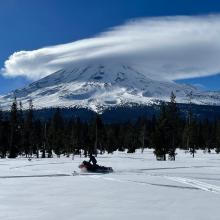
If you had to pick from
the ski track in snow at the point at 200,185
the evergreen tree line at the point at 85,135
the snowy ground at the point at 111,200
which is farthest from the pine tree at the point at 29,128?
the ski track in snow at the point at 200,185

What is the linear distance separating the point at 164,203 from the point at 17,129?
258ft

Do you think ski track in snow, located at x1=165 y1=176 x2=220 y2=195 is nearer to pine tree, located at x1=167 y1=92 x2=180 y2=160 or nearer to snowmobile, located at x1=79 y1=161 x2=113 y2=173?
snowmobile, located at x1=79 y1=161 x2=113 y2=173

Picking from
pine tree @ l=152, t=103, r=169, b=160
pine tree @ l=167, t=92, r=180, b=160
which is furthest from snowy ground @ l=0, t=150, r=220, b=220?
pine tree @ l=167, t=92, r=180, b=160

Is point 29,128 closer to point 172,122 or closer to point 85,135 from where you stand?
point 85,135

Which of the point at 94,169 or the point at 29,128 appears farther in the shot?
the point at 29,128

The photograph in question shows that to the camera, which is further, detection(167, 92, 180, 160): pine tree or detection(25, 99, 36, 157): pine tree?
detection(25, 99, 36, 157): pine tree

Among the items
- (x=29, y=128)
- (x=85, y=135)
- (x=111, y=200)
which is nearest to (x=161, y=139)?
(x=29, y=128)

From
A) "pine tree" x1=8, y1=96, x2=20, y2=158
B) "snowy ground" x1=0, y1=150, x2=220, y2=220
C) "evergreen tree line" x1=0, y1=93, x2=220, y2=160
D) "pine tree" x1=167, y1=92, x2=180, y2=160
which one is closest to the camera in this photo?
"snowy ground" x1=0, y1=150, x2=220, y2=220

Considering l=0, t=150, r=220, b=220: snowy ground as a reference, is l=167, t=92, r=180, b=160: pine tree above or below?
above

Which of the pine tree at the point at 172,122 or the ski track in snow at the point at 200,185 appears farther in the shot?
the pine tree at the point at 172,122

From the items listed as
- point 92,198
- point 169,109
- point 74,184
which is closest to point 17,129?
point 169,109

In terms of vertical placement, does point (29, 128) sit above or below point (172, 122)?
above

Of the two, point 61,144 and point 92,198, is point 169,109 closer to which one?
point 61,144

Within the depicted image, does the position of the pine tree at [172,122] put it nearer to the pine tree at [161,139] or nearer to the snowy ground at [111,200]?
the pine tree at [161,139]
